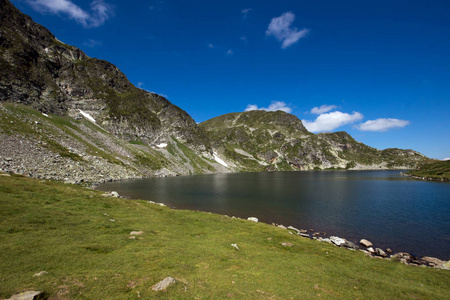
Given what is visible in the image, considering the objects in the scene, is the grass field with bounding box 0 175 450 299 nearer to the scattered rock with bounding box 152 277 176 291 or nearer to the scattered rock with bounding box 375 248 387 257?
the scattered rock with bounding box 152 277 176 291

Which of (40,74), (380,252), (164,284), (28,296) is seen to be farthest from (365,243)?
(40,74)

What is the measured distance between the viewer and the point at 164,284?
11688 mm

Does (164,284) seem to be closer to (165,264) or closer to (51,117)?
(165,264)

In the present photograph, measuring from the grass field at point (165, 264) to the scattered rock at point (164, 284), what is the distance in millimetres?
263

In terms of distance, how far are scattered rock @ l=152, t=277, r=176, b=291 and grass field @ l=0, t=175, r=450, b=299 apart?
26 cm

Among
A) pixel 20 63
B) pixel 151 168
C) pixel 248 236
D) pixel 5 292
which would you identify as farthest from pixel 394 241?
pixel 20 63

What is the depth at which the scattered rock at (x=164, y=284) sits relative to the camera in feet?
37.3

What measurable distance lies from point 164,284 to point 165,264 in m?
3.25

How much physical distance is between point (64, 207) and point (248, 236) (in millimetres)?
23370

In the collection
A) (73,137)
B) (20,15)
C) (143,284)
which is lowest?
(143,284)

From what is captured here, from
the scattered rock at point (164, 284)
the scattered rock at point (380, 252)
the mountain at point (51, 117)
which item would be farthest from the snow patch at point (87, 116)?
the scattered rock at point (380, 252)

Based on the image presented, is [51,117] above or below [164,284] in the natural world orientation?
above

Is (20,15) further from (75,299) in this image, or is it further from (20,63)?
(75,299)

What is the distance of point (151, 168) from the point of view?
161 metres
